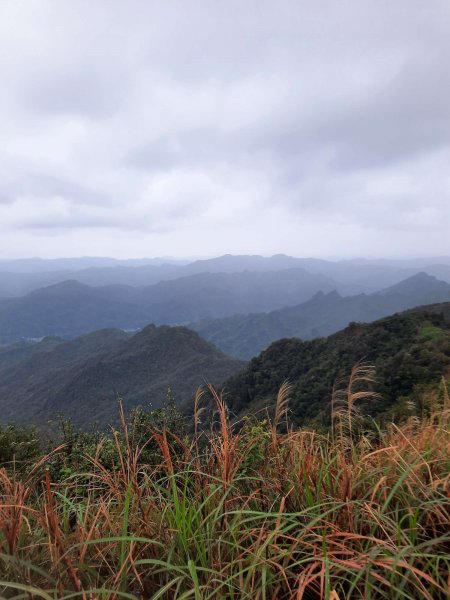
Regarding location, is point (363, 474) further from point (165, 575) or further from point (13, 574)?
point (13, 574)

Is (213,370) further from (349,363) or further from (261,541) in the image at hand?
(261,541)

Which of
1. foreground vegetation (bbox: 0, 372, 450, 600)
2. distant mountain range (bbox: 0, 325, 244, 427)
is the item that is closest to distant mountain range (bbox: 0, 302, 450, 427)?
distant mountain range (bbox: 0, 325, 244, 427)

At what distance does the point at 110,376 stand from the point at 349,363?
9120cm

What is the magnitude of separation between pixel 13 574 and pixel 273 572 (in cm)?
130

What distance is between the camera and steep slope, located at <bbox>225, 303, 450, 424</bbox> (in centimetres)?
3278

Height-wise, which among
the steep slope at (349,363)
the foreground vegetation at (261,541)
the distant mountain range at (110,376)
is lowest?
the distant mountain range at (110,376)

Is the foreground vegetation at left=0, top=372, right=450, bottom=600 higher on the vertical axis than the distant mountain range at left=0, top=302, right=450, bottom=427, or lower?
higher

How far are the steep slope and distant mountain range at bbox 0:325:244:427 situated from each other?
29.1 meters

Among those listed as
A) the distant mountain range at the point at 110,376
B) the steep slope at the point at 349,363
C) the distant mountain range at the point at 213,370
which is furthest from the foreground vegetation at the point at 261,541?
the distant mountain range at the point at 110,376

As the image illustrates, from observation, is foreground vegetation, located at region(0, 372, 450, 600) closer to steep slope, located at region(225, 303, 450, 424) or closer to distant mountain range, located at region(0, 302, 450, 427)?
distant mountain range, located at region(0, 302, 450, 427)

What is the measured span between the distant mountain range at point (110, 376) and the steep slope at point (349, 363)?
1146 inches

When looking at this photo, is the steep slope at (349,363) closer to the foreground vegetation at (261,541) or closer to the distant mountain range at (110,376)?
the foreground vegetation at (261,541)

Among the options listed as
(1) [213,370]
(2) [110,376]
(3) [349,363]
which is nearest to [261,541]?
(3) [349,363]

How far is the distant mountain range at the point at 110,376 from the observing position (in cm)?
9812
